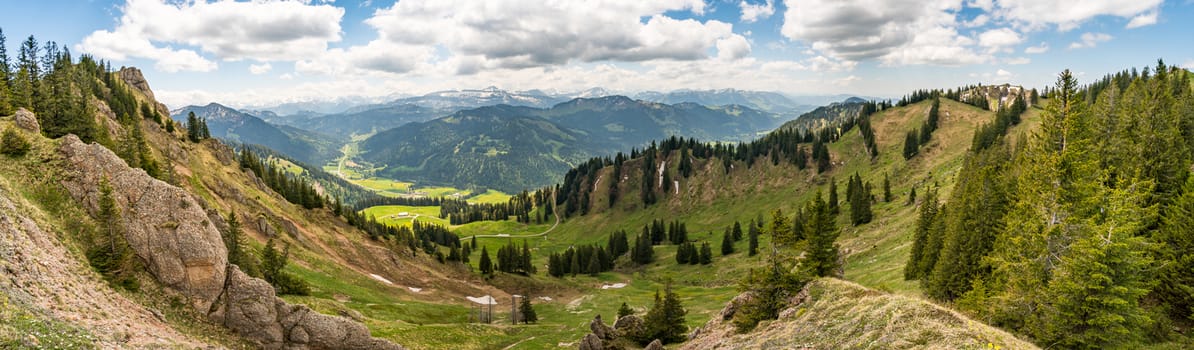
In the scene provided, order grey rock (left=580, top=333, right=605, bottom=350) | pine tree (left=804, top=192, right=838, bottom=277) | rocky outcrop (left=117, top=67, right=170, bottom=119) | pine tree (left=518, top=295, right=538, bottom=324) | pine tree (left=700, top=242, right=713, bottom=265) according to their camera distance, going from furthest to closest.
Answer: rocky outcrop (left=117, top=67, right=170, bottom=119), pine tree (left=700, top=242, right=713, bottom=265), pine tree (left=518, top=295, right=538, bottom=324), grey rock (left=580, top=333, right=605, bottom=350), pine tree (left=804, top=192, right=838, bottom=277)

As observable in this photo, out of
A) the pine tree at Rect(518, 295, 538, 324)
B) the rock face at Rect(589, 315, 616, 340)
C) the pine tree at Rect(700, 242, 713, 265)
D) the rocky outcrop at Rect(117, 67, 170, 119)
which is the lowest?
the pine tree at Rect(700, 242, 713, 265)

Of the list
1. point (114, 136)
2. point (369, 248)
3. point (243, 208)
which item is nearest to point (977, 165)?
point (369, 248)

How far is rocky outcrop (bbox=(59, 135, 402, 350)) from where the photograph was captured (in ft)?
108

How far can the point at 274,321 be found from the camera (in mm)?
35719

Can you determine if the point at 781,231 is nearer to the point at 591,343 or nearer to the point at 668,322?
the point at 668,322

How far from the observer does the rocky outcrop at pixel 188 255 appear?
33062mm

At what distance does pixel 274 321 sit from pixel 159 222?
1050cm

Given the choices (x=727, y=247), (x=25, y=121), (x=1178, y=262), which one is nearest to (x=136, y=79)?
(x=25, y=121)

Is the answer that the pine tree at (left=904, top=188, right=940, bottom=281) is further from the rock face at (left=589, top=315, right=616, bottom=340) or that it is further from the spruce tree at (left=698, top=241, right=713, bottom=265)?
the spruce tree at (left=698, top=241, right=713, bottom=265)

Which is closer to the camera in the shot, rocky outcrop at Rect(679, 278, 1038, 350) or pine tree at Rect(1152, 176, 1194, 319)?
rocky outcrop at Rect(679, 278, 1038, 350)

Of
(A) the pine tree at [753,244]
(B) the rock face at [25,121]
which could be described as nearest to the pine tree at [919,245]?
(A) the pine tree at [753,244]

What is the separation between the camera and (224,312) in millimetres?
33969

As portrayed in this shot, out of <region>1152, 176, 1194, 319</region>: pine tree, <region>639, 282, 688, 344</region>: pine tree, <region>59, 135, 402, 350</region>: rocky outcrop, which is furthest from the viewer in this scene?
<region>639, 282, 688, 344</region>: pine tree

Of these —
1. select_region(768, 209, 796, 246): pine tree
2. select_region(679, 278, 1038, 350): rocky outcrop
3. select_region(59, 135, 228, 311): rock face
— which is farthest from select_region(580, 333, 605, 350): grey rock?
select_region(59, 135, 228, 311): rock face
